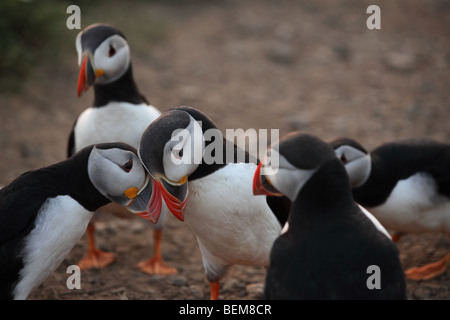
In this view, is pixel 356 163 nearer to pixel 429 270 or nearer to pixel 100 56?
pixel 429 270

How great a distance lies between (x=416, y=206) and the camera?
5.18 metres

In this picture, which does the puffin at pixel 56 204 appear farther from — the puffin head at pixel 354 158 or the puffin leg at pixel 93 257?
the puffin head at pixel 354 158

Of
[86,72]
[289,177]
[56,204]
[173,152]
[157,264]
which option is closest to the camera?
[289,177]

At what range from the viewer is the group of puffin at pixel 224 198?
11.4 feet

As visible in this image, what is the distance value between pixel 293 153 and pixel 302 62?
6.73 metres

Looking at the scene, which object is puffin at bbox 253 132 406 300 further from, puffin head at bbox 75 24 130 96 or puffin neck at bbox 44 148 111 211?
puffin head at bbox 75 24 130 96

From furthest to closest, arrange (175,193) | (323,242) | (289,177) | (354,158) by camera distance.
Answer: (354,158)
(175,193)
(289,177)
(323,242)

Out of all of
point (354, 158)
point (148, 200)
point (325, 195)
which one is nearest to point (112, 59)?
point (148, 200)

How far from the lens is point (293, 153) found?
3490 millimetres

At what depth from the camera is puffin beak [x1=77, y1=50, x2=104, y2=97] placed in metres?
5.15

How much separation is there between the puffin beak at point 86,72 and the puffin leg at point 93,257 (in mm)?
1423

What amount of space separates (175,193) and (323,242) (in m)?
1.12

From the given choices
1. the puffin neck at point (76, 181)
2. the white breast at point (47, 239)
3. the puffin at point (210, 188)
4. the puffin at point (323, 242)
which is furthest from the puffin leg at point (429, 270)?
the white breast at point (47, 239)
